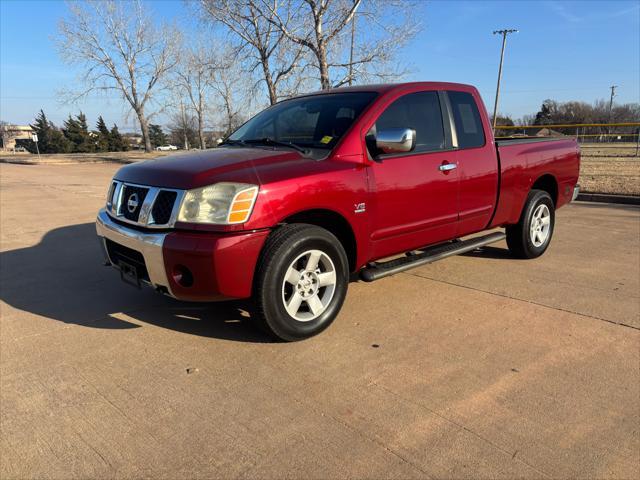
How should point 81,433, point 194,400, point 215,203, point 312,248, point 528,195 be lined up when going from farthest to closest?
point 528,195
point 312,248
point 215,203
point 194,400
point 81,433

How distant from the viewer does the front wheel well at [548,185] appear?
585 cm

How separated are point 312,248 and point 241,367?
3.13 ft

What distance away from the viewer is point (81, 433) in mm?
2486

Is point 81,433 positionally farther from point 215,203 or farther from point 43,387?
point 215,203

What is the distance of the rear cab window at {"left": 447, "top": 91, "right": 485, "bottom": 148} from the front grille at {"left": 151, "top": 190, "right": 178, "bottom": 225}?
110 inches

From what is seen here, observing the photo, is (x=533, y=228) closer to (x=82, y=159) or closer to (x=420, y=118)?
(x=420, y=118)

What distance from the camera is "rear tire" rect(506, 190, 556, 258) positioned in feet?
18.0

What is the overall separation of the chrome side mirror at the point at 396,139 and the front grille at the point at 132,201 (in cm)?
179

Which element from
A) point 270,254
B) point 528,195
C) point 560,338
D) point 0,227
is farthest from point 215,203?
point 0,227

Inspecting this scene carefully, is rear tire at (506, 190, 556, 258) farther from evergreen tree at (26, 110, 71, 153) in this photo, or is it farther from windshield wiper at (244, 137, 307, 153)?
evergreen tree at (26, 110, 71, 153)

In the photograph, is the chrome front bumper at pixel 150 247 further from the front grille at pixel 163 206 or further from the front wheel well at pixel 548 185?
the front wheel well at pixel 548 185

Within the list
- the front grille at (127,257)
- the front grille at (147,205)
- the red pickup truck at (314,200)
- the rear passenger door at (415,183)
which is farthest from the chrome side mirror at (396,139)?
the front grille at (127,257)

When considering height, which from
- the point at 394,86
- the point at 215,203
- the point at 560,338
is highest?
the point at 394,86

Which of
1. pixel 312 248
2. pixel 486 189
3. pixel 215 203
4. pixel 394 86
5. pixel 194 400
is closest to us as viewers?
pixel 194 400
